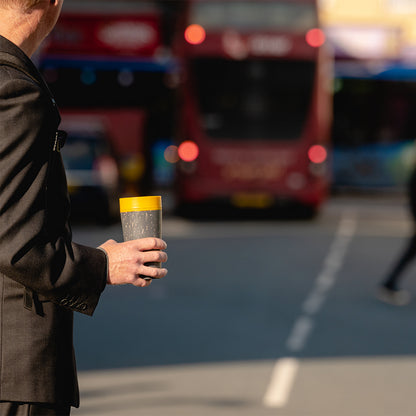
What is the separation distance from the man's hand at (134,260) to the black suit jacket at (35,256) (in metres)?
0.03

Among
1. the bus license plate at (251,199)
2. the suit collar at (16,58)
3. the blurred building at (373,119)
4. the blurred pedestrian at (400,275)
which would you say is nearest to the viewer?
the suit collar at (16,58)

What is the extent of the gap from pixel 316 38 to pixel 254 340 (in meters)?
13.7

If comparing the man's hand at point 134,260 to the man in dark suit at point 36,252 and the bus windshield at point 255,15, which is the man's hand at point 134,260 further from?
the bus windshield at point 255,15

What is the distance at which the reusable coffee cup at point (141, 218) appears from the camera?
278 centimetres

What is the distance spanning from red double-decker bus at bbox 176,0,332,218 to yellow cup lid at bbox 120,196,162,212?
18247mm

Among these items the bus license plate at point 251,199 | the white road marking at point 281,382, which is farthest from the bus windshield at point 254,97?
the white road marking at point 281,382

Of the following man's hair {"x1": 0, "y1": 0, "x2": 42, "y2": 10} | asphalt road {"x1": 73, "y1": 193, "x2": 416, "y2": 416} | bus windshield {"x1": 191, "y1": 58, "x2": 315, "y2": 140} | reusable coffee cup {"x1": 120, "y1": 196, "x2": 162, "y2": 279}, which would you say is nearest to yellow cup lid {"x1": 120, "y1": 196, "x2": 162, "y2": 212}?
reusable coffee cup {"x1": 120, "y1": 196, "x2": 162, "y2": 279}

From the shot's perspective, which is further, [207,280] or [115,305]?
[207,280]

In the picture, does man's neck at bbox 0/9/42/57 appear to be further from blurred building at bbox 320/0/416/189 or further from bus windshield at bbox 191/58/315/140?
blurred building at bbox 320/0/416/189

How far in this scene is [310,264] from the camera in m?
14.5

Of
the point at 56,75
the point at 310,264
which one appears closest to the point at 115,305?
the point at 310,264

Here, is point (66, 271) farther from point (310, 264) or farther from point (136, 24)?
point (136, 24)

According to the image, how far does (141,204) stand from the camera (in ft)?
9.20

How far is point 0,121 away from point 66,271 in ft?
1.18
